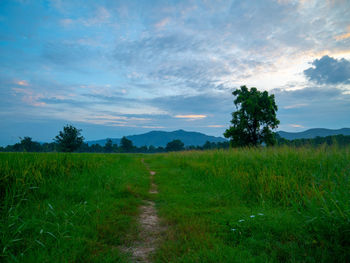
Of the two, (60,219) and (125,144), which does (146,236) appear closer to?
(60,219)

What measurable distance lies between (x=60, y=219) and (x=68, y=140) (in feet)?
168

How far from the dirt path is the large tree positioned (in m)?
25.4

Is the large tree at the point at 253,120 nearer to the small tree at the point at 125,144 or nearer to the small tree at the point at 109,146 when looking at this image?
the small tree at the point at 125,144

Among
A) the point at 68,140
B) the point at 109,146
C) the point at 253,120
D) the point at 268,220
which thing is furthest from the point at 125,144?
the point at 268,220

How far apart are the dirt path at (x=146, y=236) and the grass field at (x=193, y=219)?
164 mm

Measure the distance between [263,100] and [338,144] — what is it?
72.3ft

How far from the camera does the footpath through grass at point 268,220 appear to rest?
271 centimetres

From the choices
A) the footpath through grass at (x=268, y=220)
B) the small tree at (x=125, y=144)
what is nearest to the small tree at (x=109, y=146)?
the small tree at (x=125, y=144)

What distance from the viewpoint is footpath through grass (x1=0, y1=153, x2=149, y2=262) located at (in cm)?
269

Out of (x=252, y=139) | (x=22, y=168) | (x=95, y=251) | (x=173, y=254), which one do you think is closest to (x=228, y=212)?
(x=173, y=254)

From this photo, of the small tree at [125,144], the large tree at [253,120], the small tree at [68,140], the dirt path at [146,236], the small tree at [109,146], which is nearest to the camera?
the dirt path at [146,236]

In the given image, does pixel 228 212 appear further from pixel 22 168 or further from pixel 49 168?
pixel 49 168

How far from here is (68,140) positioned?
4772cm

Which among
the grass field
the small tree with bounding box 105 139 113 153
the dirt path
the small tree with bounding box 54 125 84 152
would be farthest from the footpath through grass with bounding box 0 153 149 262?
the small tree with bounding box 105 139 113 153
